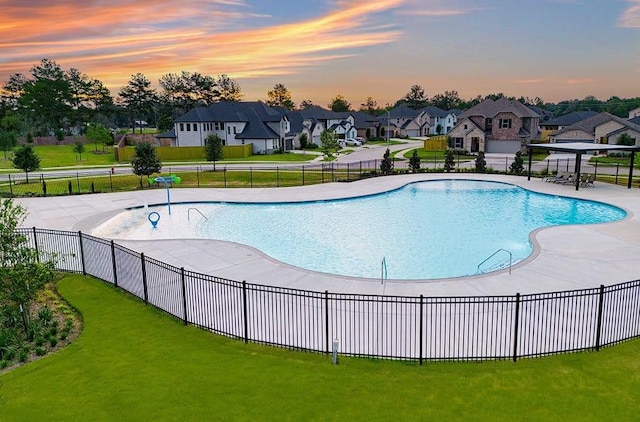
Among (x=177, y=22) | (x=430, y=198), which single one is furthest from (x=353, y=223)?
(x=177, y=22)

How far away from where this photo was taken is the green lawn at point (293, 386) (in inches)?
327

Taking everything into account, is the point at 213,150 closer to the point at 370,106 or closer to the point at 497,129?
the point at 497,129

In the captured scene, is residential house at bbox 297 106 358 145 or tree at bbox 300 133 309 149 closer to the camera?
tree at bbox 300 133 309 149

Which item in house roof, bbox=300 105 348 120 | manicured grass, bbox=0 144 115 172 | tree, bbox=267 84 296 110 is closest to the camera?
manicured grass, bbox=0 144 115 172

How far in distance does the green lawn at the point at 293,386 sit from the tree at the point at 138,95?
104615mm

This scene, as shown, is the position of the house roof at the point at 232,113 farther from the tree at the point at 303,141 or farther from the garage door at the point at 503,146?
the garage door at the point at 503,146

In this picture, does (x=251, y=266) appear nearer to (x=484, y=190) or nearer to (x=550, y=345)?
(x=550, y=345)

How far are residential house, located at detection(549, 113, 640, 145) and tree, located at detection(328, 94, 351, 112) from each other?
84283mm

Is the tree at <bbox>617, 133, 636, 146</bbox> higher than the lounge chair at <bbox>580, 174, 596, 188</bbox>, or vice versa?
the tree at <bbox>617, 133, 636, 146</bbox>

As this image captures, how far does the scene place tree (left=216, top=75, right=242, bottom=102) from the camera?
116 m

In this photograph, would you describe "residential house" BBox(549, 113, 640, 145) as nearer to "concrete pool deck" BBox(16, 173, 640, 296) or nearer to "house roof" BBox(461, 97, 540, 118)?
"house roof" BBox(461, 97, 540, 118)

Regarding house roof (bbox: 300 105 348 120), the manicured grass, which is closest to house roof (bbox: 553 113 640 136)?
house roof (bbox: 300 105 348 120)

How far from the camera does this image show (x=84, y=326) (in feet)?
40.7

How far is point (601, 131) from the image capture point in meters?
59.8
